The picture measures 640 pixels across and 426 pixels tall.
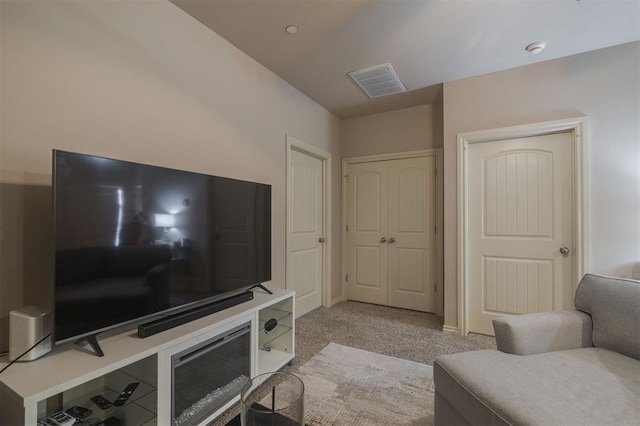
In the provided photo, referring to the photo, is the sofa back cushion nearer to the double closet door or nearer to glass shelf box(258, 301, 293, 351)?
glass shelf box(258, 301, 293, 351)

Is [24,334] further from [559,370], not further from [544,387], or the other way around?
[559,370]

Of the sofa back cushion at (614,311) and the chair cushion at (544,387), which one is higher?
the sofa back cushion at (614,311)

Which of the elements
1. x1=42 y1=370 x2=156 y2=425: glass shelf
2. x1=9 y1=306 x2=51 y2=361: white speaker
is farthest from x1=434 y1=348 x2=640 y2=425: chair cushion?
x1=9 y1=306 x2=51 y2=361: white speaker

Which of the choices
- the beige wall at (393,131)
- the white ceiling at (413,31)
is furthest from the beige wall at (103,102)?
the beige wall at (393,131)

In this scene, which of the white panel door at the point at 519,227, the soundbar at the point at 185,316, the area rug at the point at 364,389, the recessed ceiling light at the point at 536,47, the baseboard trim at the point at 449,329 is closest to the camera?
the soundbar at the point at 185,316

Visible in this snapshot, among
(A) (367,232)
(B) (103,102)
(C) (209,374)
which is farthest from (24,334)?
(A) (367,232)

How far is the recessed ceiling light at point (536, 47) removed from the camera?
2234mm

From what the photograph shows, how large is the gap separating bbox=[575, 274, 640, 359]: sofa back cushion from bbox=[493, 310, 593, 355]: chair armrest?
6cm

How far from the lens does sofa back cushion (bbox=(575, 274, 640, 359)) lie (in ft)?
4.35

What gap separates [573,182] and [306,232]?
102 inches

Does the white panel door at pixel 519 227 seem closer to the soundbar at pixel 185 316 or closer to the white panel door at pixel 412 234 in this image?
the white panel door at pixel 412 234

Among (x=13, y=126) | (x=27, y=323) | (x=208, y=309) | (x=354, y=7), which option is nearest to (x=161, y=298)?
(x=208, y=309)

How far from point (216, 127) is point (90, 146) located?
860 mm

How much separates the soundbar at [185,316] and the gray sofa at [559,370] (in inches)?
50.1
